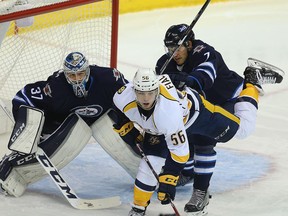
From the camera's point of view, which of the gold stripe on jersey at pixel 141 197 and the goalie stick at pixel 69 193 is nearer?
Result: the gold stripe on jersey at pixel 141 197

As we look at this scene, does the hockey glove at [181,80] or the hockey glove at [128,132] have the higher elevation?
the hockey glove at [181,80]

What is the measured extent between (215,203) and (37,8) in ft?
3.91

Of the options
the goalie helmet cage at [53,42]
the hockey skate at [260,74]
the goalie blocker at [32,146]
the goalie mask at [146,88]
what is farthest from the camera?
the goalie helmet cage at [53,42]

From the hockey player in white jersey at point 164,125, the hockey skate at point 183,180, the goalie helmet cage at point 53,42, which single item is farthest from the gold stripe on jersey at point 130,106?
the goalie helmet cage at point 53,42

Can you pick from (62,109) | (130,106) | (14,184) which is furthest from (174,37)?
(14,184)

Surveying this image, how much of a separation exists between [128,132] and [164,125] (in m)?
0.35

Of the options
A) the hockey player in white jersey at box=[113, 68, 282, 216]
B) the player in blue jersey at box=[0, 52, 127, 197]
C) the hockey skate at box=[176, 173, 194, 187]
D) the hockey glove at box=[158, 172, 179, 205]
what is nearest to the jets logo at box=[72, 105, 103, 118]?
the player in blue jersey at box=[0, 52, 127, 197]

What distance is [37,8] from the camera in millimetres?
4117

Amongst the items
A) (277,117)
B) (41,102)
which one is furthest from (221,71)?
(277,117)

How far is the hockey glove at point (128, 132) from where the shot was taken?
3732 mm

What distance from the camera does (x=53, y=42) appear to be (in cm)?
525

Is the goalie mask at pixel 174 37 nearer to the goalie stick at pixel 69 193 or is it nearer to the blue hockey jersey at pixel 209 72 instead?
the blue hockey jersey at pixel 209 72

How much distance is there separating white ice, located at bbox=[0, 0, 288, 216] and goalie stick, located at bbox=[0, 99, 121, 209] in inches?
1.7

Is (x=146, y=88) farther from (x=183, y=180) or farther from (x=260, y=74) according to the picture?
(x=260, y=74)
